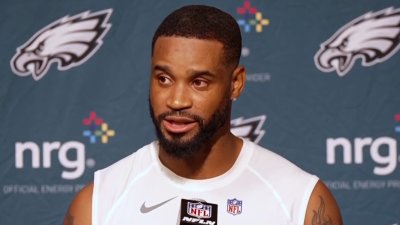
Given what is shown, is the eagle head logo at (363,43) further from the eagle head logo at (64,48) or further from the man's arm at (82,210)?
the man's arm at (82,210)

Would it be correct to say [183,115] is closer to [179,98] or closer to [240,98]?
[179,98]

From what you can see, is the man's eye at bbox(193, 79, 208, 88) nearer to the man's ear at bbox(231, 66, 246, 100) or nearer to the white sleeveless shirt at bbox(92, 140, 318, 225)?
the man's ear at bbox(231, 66, 246, 100)

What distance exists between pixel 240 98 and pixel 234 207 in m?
0.77

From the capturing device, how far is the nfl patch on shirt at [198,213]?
137 cm

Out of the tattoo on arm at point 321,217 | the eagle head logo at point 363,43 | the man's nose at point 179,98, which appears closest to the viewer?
the man's nose at point 179,98

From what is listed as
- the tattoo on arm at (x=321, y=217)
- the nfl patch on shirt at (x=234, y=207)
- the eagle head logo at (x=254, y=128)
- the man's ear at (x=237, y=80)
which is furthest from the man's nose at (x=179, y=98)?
the eagle head logo at (x=254, y=128)

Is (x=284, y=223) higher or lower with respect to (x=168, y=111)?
lower

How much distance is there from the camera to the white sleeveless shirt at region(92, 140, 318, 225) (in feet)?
4.50

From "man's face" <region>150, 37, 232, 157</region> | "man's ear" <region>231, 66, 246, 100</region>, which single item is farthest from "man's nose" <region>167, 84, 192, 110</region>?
"man's ear" <region>231, 66, 246, 100</region>

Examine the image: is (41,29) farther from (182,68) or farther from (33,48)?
(182,68)

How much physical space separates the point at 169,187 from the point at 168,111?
191mm

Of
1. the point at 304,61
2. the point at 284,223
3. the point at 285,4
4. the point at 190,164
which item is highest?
the point at 285,4

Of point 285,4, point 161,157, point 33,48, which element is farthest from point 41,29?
point 161,157

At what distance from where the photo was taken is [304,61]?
2100 mm
